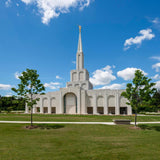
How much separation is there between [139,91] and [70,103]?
115 feet

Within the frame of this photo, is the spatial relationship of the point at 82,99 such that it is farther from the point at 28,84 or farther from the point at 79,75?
the point at 28,84

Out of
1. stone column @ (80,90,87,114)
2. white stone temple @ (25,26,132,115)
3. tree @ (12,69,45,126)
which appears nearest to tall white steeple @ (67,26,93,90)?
white stone temple @ (25,26,132,115)

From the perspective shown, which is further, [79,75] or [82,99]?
[79,75]

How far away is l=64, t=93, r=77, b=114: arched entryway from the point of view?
1922 inches

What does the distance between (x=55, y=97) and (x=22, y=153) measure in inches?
1749

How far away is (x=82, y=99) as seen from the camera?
158ft

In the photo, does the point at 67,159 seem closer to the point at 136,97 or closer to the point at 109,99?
the point at 136,97

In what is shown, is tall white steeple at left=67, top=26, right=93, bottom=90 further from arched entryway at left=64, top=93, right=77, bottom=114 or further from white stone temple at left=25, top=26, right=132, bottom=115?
arched entryway at left=64, top=93, right=77, bottom=114

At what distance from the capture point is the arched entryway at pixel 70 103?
160 ft

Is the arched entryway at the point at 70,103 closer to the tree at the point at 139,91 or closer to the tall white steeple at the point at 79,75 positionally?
the tall white steeple at the point at 79,75

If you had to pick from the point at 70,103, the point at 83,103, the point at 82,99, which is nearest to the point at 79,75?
the point at 82,99

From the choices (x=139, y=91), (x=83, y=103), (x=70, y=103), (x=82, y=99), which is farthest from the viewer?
(x=70, y=103)

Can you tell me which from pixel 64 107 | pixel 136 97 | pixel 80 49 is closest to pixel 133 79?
pixel 136 97

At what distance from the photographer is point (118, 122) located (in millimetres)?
20297
